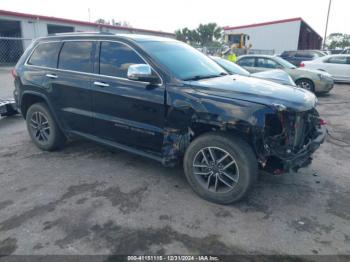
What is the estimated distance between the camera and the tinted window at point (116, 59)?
3.80 metres

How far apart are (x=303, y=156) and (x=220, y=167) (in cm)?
95

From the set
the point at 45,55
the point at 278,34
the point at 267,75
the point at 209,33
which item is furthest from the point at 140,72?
the point at 209,33

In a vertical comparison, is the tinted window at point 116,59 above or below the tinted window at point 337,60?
above

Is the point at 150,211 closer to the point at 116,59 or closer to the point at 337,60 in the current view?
the point at 116,59

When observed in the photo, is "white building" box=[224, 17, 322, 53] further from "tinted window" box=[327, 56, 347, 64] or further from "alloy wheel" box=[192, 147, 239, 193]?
"alloy wheel" box=[192, 147, 239, 193]

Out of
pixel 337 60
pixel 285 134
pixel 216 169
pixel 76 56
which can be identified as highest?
pixel 76 56

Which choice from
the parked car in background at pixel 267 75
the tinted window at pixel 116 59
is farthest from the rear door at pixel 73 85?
the parked car in background at pixel 267 75

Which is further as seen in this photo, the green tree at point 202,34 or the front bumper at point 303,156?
the green tree at point 202,34

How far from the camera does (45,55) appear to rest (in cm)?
473

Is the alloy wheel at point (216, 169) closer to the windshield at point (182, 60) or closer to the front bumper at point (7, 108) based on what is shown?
the windshield at point (182, 60)

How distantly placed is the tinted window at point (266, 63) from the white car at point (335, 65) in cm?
384

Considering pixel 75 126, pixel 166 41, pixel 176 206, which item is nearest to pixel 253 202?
pixel 176 206

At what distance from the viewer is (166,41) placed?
4.30m

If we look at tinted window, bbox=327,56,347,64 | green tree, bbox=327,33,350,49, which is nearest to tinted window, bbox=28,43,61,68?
tinted window, bbox=327,56,347,64
